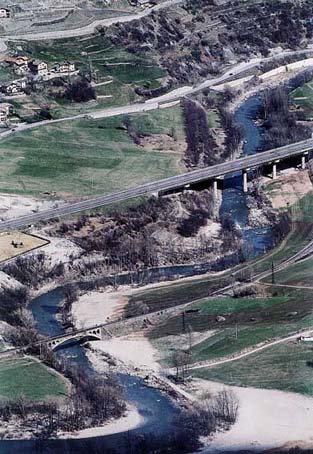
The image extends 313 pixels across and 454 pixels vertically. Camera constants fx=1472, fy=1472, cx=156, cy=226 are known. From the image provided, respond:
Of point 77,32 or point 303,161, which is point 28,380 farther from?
point 77,32

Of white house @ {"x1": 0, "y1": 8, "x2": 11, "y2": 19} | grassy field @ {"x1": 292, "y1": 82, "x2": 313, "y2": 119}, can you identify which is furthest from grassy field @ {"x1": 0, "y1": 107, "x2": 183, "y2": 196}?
white house @ {"x1": 0, "y1": 8, "x2": 11, "y2": 19}

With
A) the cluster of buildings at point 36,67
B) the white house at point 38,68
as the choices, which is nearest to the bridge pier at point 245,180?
the cluster of buildings at point 36,67

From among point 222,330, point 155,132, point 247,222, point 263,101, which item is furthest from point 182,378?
Result: point 263,101

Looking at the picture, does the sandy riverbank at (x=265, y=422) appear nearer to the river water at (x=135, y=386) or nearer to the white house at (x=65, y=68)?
the river water at (x=135, y=386)

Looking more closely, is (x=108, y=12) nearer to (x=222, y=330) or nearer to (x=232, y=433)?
(x=222, y=330)

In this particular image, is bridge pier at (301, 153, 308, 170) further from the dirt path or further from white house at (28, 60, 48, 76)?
the dirt path

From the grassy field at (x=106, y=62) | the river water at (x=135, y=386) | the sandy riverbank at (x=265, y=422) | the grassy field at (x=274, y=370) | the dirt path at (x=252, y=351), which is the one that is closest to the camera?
the sandy riverbank at (x=265, y=422)
